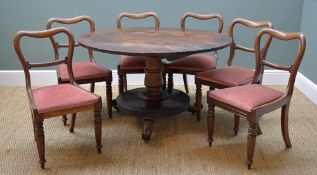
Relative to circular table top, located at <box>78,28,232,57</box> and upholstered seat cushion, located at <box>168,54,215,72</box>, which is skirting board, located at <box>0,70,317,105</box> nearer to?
upholstered seat cushion, located at <box>168,54,215,72</box>

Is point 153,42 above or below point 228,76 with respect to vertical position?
above

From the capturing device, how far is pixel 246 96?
223cm

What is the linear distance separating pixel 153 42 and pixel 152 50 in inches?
9.5

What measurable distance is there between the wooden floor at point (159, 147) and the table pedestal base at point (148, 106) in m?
0.13

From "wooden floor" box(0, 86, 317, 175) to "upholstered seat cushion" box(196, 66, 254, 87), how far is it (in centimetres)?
40

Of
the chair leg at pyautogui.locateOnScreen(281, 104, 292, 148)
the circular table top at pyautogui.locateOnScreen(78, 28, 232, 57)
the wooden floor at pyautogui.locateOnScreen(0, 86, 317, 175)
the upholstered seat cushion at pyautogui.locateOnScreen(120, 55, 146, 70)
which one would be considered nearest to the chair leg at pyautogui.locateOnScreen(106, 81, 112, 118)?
the wooden floor at pyautogui.locateOnScreen(0, 86, 317, 175)

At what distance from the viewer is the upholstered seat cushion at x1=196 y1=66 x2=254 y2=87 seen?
2.59 m

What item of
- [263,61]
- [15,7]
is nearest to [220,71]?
[263,61]

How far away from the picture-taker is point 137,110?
2.72 meters

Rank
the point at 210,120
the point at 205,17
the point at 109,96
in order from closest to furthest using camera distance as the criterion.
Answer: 1. the point at 210,120
2. the point at 109,96
3. the point at 205,17

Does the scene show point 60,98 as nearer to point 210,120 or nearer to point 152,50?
point 152,50

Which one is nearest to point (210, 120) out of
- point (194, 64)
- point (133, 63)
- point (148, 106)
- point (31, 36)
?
point (148, 106)

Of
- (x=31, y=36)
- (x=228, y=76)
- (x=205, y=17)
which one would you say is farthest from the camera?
(x=205, y=17)

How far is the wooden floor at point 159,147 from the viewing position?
226 cm
